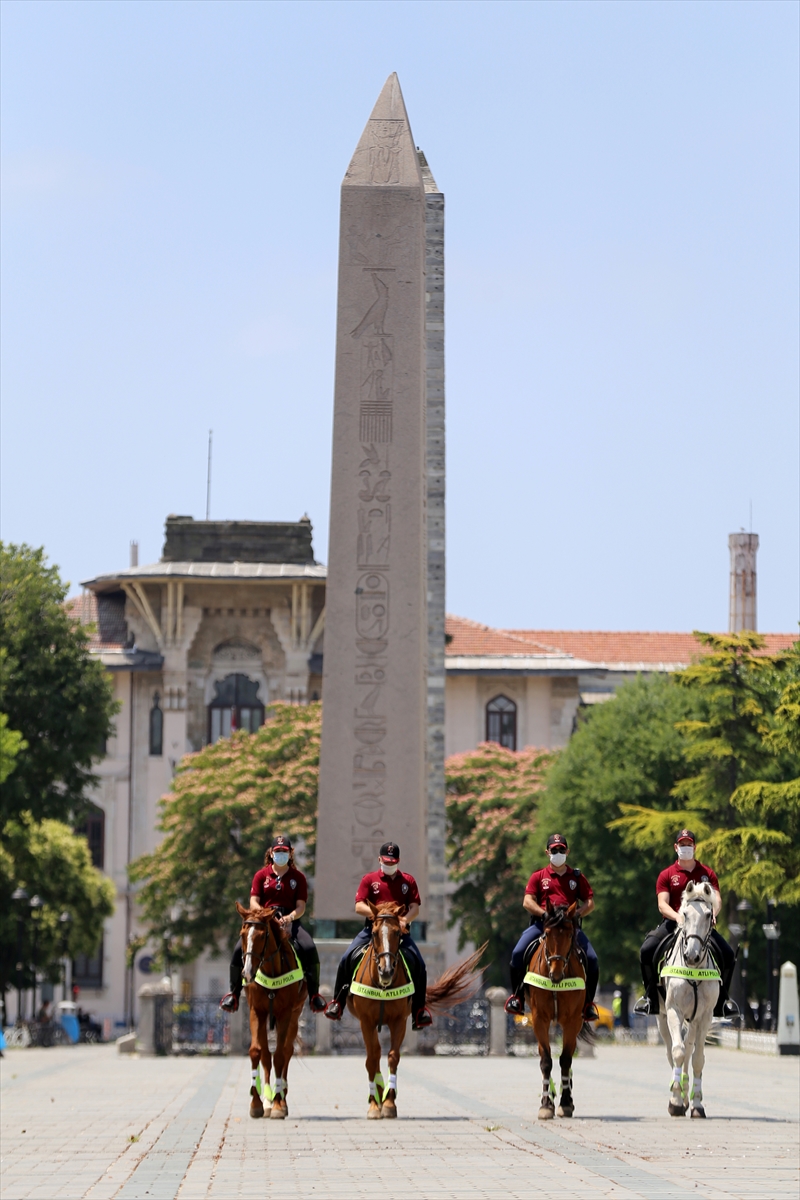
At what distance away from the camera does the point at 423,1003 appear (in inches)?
637

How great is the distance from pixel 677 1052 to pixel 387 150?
17023 mm

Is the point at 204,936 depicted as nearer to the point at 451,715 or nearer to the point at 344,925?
the point at 451,715

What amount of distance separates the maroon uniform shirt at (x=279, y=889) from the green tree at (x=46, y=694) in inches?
1120

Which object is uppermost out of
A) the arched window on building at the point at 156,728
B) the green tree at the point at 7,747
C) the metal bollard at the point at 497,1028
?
the arched window on building at the point at 156,728

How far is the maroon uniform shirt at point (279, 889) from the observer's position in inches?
640

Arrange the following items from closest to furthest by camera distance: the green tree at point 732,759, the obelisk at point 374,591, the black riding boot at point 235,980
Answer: the black riding boot at point 235,980
the obelisk at point 374,591
the green tree at point 732,759

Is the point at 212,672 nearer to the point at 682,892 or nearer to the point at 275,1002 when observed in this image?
the point at 275,1002

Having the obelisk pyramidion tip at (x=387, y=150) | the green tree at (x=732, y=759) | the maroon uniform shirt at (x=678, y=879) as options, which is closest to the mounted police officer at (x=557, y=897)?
the maroon uniform shirt at (x=678, y=879)

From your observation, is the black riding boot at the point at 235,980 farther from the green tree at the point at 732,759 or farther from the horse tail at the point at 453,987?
the green tree at the point at 732,759

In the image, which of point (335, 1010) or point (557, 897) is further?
point (335, 1010)

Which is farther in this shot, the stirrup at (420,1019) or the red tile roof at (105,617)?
the red tile roof at (105,617)

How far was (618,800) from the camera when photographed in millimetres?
48969

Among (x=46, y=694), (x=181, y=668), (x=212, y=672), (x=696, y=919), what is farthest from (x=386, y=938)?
(x=212, y=672)

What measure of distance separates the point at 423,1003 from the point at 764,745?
2352 centimetres
